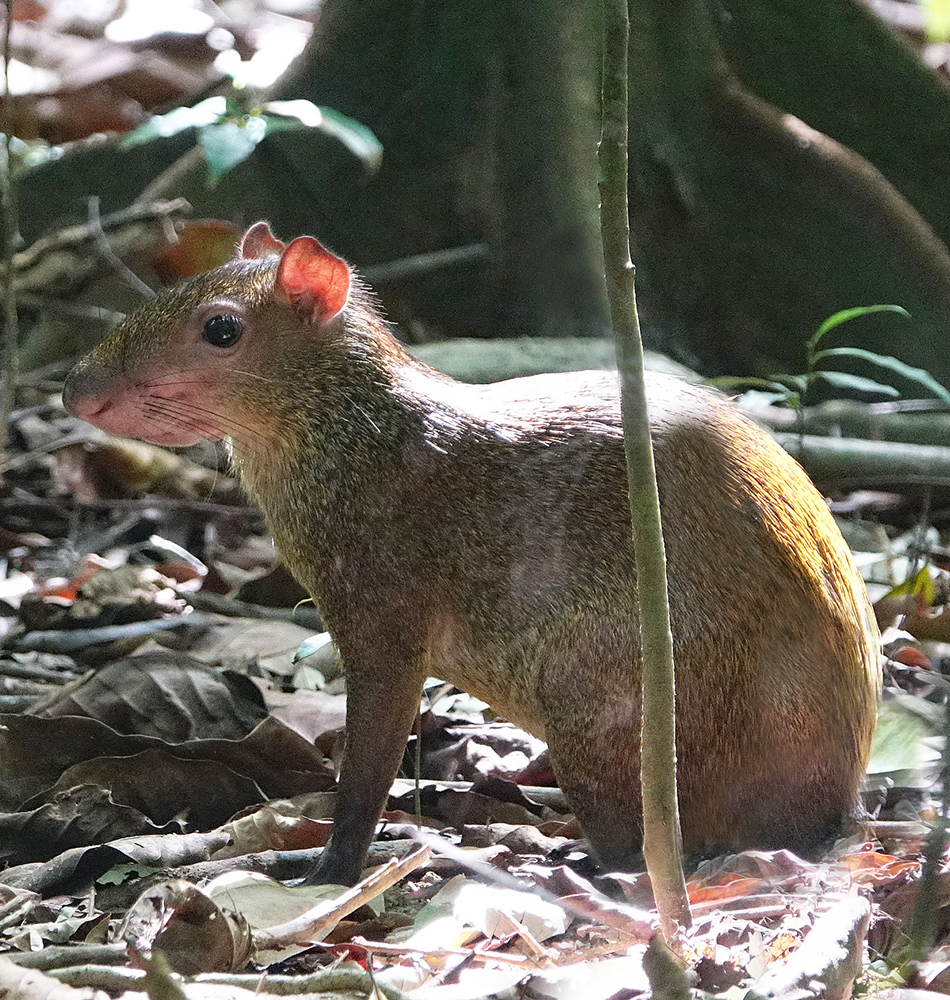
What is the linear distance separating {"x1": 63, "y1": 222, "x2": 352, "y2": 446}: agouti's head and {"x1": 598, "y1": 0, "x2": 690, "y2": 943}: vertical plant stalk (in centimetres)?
156

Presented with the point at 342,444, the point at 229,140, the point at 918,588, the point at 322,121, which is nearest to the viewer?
the point at 342,444

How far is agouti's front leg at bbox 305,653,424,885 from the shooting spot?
3.42 meters

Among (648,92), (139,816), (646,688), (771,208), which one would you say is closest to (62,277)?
(648,92)

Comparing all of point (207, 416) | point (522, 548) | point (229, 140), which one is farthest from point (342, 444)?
point (229, 140)

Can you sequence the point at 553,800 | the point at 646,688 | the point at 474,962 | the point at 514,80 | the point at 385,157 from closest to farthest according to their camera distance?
the point at 646,688 < the point at 474,962 < the point at 553,800 < the point at 514,80 < the point at 385,157

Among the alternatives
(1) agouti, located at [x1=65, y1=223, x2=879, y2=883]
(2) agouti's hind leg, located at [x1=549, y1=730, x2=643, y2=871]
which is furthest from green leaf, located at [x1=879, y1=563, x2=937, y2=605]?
(2) agouti's hind leg, located at [x1=549, y1=730, x2=643, y2=871]

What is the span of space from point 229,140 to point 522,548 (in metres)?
1.77

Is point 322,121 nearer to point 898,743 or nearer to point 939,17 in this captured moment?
point 898,743

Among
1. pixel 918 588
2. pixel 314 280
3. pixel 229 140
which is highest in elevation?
pixel 229 140

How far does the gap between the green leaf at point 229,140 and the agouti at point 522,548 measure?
565 mm

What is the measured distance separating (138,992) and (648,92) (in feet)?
15.4

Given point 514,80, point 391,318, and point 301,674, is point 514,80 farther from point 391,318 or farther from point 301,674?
point 301,674

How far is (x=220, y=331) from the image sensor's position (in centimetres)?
362

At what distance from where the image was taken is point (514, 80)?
233 inches
